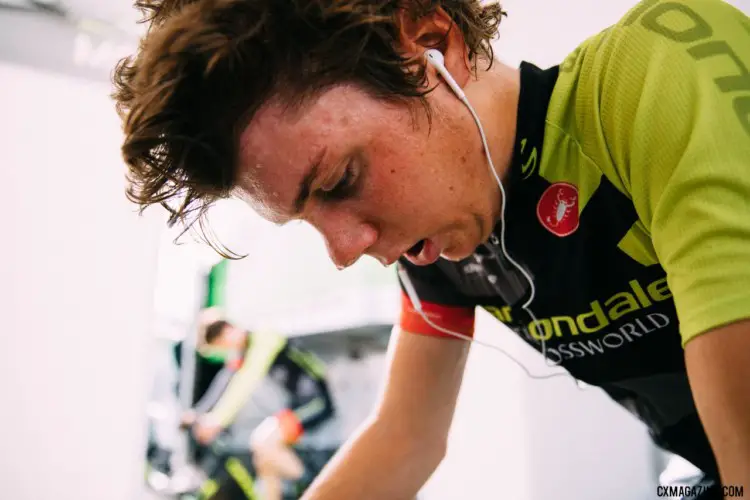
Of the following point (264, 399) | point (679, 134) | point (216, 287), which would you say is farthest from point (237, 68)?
point (216, 287)

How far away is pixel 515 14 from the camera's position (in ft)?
4.60

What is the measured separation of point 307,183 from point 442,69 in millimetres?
174

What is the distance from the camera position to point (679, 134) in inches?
17.5

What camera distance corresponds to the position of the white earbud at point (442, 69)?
0.61 meters

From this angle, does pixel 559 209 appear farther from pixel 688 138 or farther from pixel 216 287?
pixel 216 287

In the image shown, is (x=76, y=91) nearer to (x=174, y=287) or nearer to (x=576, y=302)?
(x=174, y=287)

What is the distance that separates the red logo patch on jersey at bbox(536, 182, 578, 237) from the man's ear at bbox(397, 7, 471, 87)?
0.14 m

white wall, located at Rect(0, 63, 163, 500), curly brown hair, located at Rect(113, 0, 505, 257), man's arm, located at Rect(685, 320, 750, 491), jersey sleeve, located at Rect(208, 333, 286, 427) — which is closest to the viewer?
man's arm, located at Rect(685, 320, 750, 491)

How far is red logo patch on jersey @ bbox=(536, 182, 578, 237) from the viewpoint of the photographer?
0.61 metres

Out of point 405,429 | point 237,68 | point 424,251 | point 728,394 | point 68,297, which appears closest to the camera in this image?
point 728,394

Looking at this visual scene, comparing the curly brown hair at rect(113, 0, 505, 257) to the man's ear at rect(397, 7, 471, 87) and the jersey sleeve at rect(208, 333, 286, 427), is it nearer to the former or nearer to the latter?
the man's ear at rect(397, 7, 471, 87)

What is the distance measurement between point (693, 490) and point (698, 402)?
0.41 meters

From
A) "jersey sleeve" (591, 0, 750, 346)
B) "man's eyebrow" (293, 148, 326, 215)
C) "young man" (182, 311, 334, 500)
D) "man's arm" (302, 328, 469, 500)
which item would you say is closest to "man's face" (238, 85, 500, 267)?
"man's eyebrow" (293, 148, 326, 215)

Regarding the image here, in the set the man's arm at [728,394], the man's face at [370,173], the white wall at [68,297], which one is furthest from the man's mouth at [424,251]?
the white wall at [68,297]
